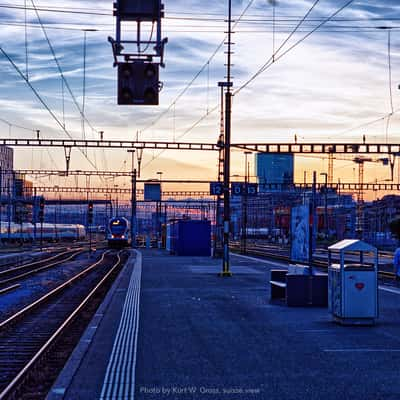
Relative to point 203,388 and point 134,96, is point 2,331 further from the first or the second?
point 203,388

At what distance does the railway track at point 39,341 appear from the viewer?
10498 millimetres

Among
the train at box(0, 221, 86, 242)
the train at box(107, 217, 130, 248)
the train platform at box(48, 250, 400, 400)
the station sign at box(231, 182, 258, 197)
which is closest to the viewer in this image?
the train platform at box(48, 250, 400, 400)

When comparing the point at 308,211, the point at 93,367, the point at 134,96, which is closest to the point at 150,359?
the point at 93,367

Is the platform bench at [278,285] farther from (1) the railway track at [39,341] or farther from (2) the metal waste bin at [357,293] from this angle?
(1) the railway track at [39,341]

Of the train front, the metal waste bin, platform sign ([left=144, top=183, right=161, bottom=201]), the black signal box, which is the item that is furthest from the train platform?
the train front

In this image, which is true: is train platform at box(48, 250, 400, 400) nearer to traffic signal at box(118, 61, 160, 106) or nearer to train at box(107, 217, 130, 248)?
traffic signal at box(118, 61, 160, 106)

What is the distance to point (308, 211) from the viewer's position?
19.7 m

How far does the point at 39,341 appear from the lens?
1498cm

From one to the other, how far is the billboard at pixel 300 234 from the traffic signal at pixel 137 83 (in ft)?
20.9

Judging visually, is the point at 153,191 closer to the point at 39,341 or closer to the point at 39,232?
the point at 39,232

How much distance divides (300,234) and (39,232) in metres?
91.1

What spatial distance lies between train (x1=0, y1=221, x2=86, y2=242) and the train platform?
240ft

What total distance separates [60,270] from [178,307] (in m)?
22.4

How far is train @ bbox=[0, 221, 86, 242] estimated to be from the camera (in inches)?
3736
